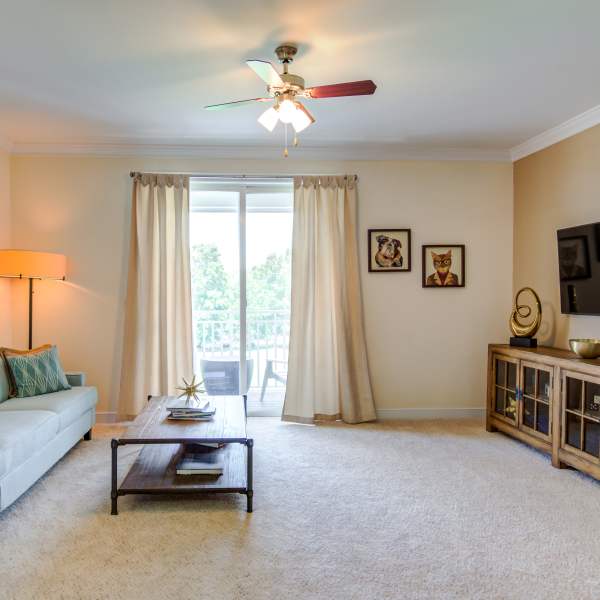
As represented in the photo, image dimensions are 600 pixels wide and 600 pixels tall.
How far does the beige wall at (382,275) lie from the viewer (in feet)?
15.7

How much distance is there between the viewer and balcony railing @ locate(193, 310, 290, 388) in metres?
4.95

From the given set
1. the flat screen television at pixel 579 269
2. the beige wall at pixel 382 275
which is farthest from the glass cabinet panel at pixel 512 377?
the beige wall at pixel 382 275

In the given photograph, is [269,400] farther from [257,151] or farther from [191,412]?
[257,151]

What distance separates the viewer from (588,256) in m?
3.80

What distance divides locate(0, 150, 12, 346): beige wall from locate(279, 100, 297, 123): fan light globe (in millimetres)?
3135

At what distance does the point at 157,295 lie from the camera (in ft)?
15.6

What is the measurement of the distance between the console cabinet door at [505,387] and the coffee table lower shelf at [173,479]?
2345 mm

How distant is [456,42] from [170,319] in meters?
3.31

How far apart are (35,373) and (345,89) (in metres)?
3.08

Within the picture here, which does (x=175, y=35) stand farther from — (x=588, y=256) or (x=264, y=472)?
(x=588, y=256)

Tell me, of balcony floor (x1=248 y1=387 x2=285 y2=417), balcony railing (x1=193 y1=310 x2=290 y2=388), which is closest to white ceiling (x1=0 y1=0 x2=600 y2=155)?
balcony railing (x1=193 y1=310 x2=290 y2=388)

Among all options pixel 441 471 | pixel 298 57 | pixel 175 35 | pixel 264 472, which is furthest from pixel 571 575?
pixel 175 35

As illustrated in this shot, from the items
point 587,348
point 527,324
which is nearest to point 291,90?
point 587,348

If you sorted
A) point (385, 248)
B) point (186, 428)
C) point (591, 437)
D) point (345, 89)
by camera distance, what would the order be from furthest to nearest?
point (385, 248)
point (591, 437)
point (186, 428)
point (345, 89)
